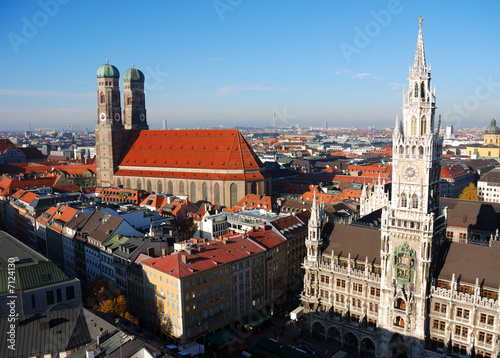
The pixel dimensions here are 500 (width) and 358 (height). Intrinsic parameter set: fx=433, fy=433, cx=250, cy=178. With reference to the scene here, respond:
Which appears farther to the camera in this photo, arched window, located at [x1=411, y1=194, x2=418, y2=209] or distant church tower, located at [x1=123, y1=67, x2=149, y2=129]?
distant church tower, located at [x1=123, y1=67, x2=149, y2=129]

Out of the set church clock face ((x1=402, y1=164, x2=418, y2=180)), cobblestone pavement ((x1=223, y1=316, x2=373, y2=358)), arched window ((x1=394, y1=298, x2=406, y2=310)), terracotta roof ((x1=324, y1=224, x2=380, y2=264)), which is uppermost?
church clock face ((x1=402, y1=164, x2=418, y2=180))

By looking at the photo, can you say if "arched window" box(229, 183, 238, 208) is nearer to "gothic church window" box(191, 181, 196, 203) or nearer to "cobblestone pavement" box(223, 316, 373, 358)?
"gothic church window" box(191, 181, 196, 203)

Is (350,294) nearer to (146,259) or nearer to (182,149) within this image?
(146,259)

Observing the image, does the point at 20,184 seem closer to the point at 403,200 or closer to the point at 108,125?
the point at 108,125

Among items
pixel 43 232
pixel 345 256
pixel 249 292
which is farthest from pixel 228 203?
pixel 345 256

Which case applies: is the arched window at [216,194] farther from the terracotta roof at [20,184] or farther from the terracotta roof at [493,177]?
the terracotta roof at [493,177]

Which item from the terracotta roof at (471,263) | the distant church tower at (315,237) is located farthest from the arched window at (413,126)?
the distant church tower at (315,237)

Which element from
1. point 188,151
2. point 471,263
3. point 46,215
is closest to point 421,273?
point 471,263

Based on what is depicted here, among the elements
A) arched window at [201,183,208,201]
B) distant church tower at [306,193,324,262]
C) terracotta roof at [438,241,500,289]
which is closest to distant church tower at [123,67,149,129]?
arched window at [201,183,208,201]
